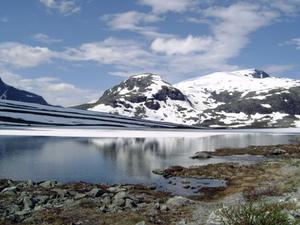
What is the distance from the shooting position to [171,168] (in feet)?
217

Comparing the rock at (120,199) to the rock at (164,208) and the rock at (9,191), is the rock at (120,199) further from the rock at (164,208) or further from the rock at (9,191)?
the rock at (9,191)

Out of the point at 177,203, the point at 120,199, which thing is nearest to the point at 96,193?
the point at 120,199

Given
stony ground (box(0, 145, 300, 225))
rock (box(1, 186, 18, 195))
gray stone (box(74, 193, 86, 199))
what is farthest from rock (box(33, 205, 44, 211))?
rock (box(1, 186, 18, 195))

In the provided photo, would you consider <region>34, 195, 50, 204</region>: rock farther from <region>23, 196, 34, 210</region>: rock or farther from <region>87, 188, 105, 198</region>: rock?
<region>87, 188, 105, 198</region>: rock

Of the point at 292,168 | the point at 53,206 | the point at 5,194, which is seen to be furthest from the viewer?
the point at 292,168

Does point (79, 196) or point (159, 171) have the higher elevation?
point (79, 196)

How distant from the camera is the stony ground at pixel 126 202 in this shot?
1220 inches

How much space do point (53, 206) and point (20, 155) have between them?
160 feet

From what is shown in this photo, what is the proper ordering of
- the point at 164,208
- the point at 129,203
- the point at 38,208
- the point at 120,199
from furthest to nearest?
1. the point at 120,199
2. the point at 129,203
3. the point at 164,208
4. the point at 38,208

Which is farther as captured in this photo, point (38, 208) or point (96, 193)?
point (96, 193)

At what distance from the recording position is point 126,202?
37375 mm

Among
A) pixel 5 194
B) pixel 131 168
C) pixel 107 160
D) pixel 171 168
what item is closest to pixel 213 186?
pixel 171 168

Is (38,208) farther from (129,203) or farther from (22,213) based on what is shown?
(129,203)

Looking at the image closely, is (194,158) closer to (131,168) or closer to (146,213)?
(131,168)
